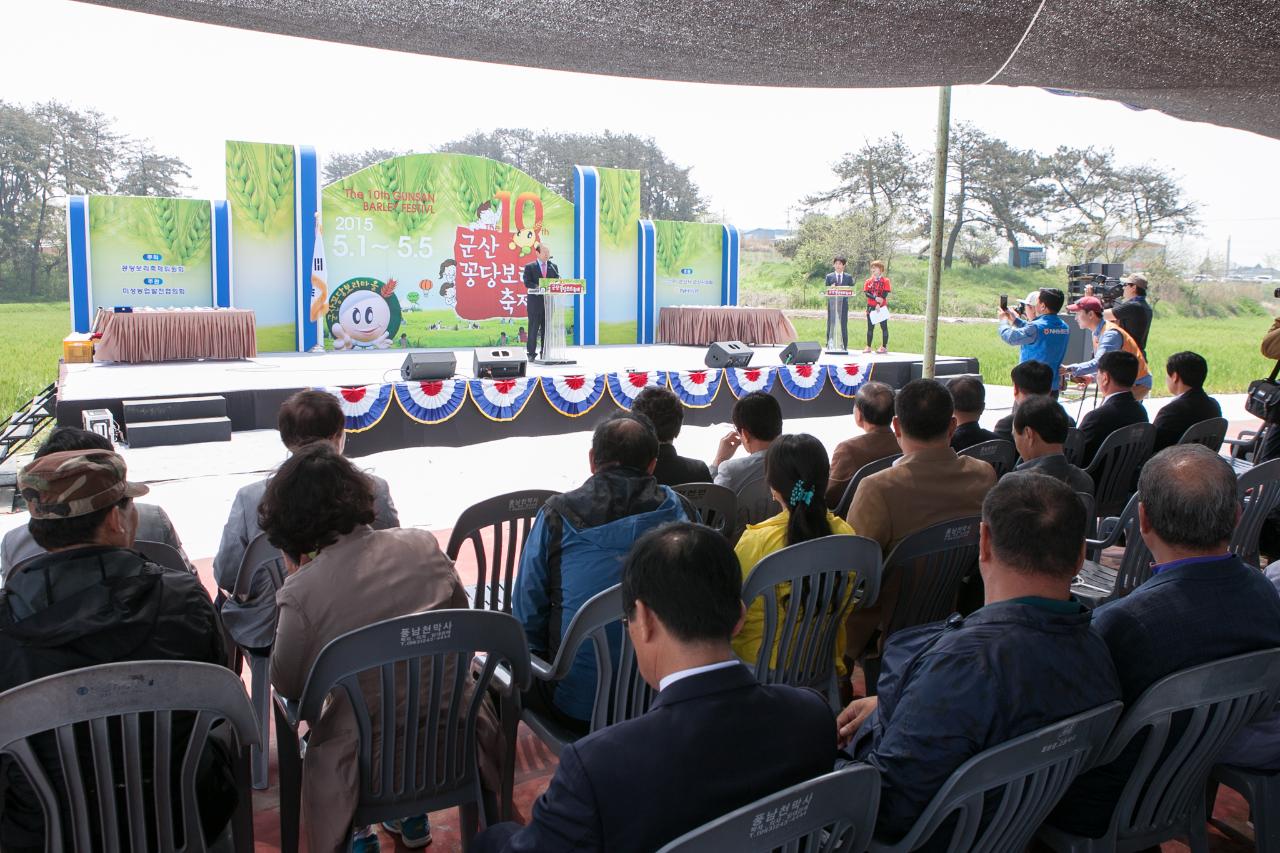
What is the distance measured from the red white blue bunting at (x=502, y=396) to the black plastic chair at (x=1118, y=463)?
17.1 ft

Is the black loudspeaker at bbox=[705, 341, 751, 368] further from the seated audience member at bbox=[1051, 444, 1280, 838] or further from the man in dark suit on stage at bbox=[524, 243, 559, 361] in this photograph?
the seated audience member at bbox=[1051, 444, 1280, 838]

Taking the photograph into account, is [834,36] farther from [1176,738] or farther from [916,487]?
[1176,738]

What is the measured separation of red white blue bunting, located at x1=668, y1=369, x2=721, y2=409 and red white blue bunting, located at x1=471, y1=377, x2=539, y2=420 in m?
1.45

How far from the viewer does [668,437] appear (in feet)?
10.9

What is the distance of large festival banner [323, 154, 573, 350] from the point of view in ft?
43.4

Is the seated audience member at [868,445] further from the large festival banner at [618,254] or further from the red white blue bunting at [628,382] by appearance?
the large festival banner at [618,254]

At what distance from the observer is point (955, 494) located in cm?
268

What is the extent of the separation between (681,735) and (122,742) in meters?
0.91

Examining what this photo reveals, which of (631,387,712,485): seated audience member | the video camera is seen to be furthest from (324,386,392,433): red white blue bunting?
the video camera

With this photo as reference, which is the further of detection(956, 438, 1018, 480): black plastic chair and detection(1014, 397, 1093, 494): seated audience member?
A: detection(956, 438, 1018, 480): black plastic chair

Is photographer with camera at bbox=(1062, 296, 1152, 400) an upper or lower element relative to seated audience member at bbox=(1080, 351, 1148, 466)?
upper

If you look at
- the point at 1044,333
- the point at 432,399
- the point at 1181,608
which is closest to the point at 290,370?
the point at 432,399

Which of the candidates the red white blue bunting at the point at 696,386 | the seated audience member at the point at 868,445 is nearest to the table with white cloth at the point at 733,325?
the red white blue bunting at the point at 696,386

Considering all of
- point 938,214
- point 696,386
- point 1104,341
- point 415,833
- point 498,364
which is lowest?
point 415,833
